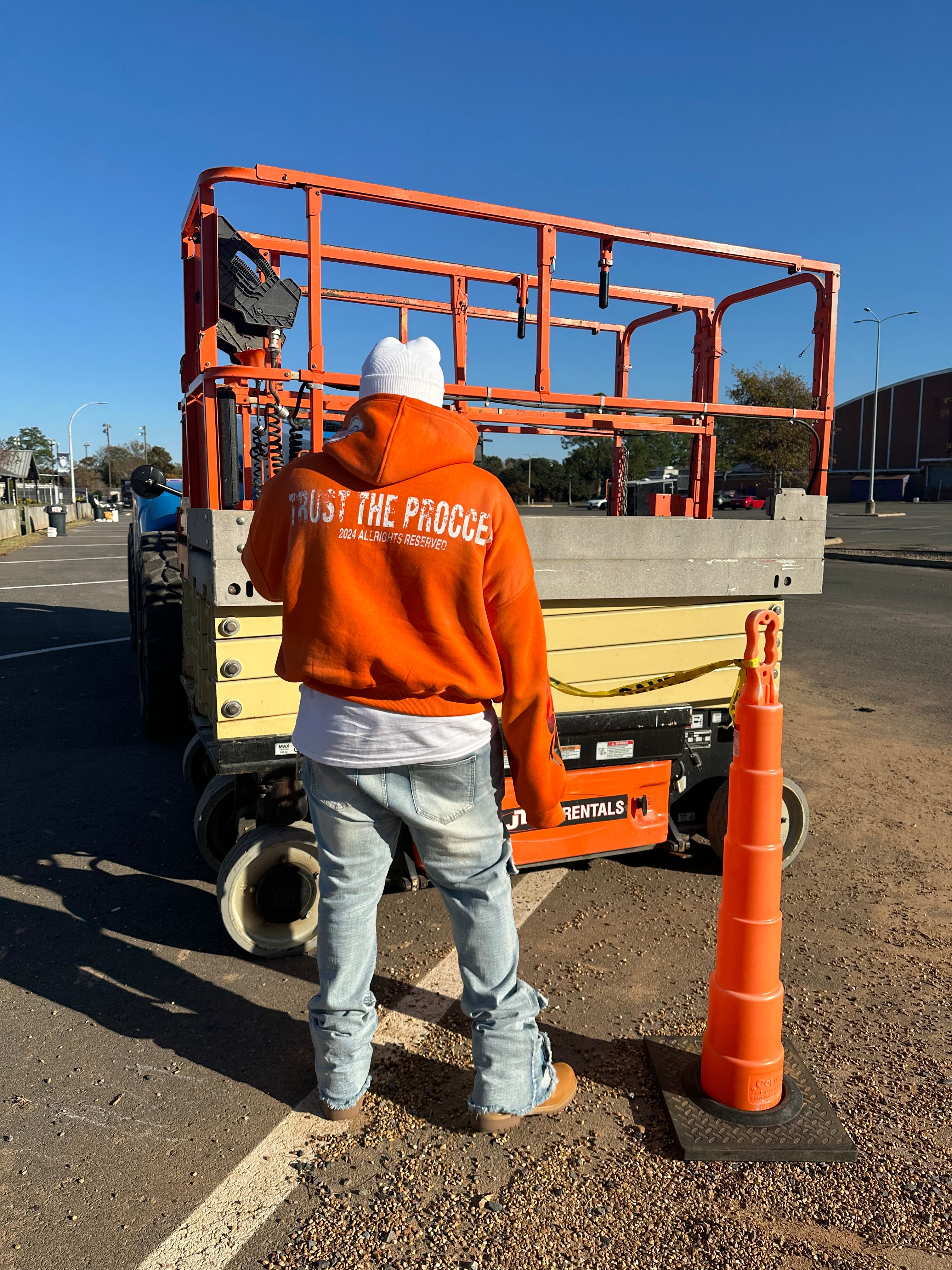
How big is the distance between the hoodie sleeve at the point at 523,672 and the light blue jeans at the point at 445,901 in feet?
0.29

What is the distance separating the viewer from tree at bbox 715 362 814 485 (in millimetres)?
28906

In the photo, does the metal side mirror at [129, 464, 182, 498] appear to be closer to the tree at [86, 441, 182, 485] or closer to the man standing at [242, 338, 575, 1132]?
the man standing at [242, 338, 575, 1132]

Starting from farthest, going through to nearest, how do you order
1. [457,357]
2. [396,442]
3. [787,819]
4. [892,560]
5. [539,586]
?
[892,560]
[457,357]
[787,819]
[539,586]
[396,442]

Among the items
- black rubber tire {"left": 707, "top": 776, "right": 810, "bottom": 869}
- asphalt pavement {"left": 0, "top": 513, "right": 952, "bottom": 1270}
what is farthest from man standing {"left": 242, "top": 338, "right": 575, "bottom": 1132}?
black rubber tire {"left": 707, "top": 776, "right": 810, "bottom": 869}

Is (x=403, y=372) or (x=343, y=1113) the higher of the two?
(x=403, y=372)

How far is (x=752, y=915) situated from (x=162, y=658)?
4.52 m

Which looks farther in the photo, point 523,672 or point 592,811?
point 592,811

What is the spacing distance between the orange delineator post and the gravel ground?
21 centimetres

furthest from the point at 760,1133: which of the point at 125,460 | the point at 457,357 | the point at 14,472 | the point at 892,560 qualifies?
the point at 125,460

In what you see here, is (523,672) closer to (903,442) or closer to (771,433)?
(771,433)

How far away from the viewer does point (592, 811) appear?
3.28m

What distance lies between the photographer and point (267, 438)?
3.19m

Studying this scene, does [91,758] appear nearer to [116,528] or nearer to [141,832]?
[141,832]

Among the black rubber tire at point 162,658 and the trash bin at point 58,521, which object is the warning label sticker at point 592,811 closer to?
the black rubber tire at point 162,658
